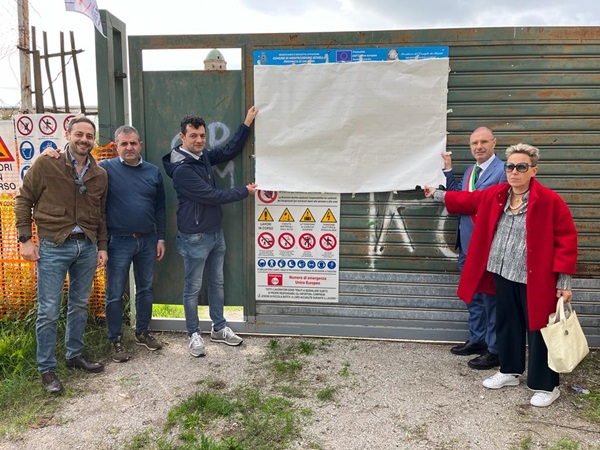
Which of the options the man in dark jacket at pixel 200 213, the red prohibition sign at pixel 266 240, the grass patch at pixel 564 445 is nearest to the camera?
the grass patch at pixel 564 445

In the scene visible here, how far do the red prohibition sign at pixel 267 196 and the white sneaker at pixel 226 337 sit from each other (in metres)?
1.35

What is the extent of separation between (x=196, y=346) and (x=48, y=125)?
272 cm

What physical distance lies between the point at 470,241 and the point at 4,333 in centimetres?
425

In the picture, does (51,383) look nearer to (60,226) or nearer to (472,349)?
(60,226)

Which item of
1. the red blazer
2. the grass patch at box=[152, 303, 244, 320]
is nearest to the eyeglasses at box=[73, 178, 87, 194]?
the grass patch at box=[152, 303, 244, 320]

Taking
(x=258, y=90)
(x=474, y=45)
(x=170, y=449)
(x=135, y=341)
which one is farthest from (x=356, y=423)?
(x=474, y=45)

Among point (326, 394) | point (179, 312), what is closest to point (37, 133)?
point (179, 312)

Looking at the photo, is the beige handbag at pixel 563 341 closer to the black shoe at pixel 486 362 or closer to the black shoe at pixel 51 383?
the black shoe at pixel 486 362

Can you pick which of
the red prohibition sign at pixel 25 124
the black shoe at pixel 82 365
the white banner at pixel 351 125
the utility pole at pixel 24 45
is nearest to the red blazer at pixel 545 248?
the white banner at pixel 351 125

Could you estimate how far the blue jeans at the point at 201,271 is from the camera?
14.5 feet

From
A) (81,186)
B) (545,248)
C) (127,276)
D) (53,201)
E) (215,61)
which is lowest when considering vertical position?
(127,276)

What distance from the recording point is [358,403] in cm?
361

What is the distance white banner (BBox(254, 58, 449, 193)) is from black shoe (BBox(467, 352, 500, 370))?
64.4 inches

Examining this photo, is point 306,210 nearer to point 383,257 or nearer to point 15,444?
point 383,257
